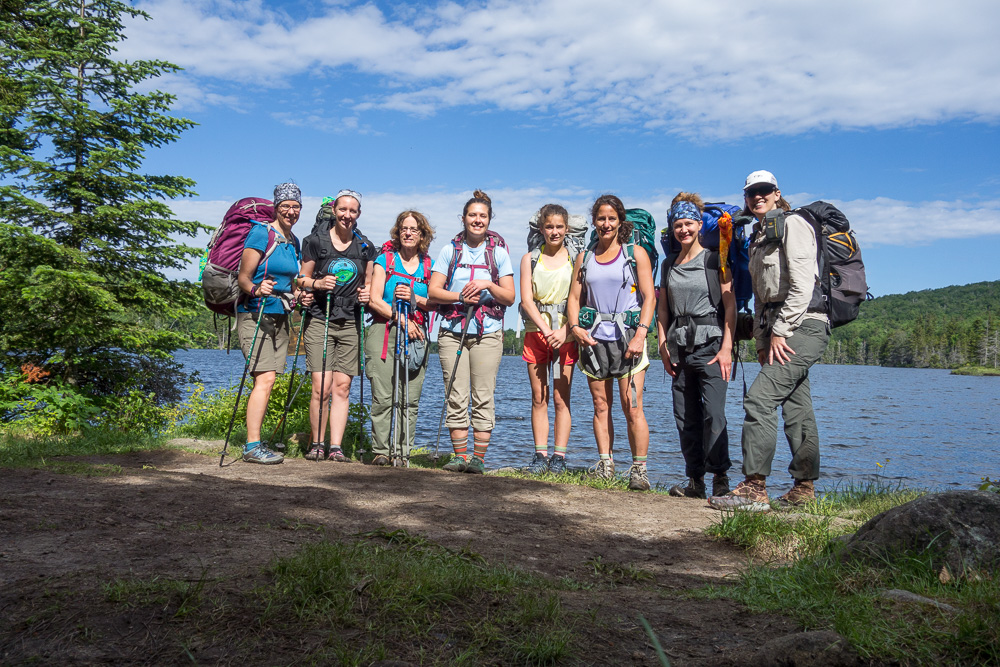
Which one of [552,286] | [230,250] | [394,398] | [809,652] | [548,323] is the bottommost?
[809,652]

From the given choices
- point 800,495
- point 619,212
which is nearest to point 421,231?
point 619,212

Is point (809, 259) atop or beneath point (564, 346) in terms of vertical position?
atop

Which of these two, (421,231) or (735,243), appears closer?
(735,243)

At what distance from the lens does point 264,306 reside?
6.27 metres

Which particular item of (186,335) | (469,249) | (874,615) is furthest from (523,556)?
(186,335)

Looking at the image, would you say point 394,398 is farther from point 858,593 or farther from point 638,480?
point 858,593

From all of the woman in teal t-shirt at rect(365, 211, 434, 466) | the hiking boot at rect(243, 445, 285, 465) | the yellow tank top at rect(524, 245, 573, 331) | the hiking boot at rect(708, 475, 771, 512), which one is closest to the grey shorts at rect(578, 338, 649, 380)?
the yellow tank top at rect(524, 245, 573, 331)

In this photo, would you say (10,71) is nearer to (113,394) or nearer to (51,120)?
(51,120)

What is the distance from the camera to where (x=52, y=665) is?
202cm

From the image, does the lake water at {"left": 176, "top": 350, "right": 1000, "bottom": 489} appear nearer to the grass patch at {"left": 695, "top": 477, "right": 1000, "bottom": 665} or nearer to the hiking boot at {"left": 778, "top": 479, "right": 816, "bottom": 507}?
the hiking boot at {"left": 778, "top": 479, "right": 816, "bottom": 507}

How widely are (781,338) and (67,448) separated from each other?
22.7 feet

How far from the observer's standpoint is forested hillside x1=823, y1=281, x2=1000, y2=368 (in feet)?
371

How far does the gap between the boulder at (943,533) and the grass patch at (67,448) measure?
511 centimetres

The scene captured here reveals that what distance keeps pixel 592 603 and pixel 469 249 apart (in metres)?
4.37
